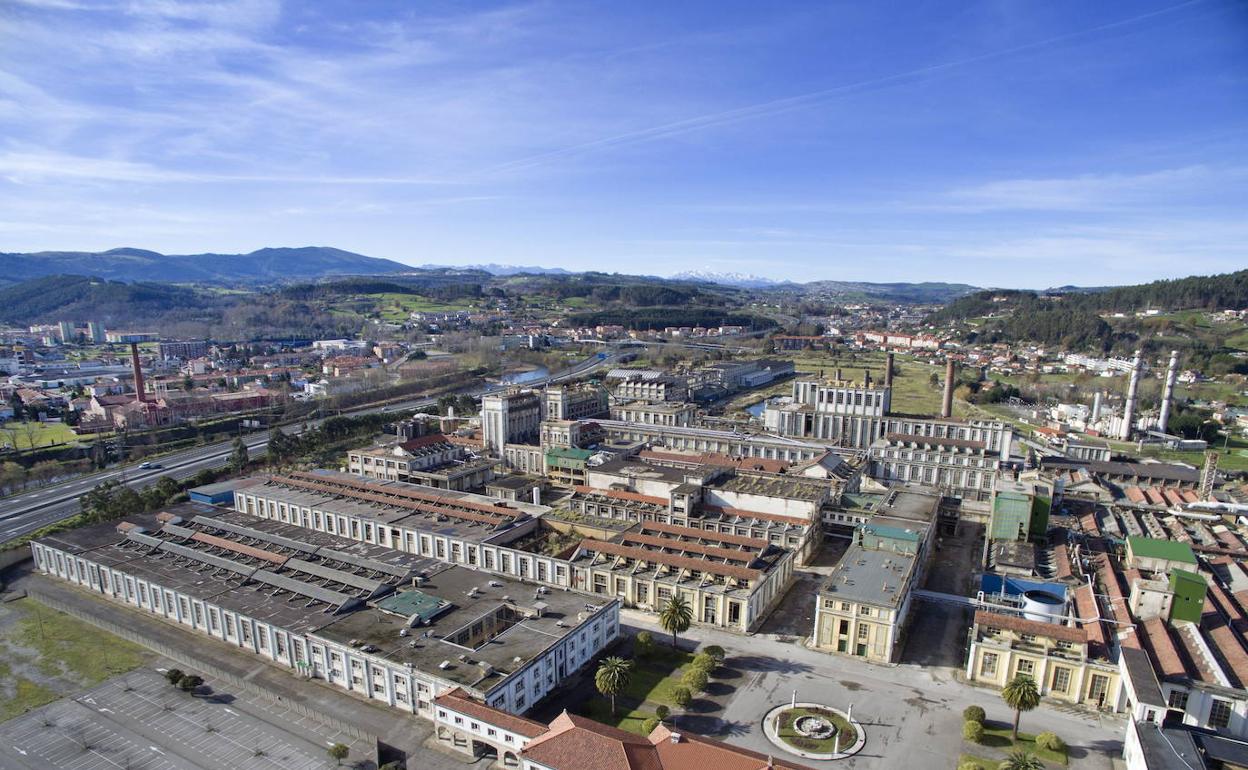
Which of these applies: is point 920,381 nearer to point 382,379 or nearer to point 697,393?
point 697,393

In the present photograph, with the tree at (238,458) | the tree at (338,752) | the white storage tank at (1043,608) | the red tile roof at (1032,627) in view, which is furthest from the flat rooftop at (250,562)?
the white storage tank at (1043,608)

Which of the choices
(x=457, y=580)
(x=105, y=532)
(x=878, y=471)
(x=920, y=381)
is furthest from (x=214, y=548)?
(x=920, y=381)

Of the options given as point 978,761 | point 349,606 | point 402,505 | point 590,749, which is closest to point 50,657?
point 349,606

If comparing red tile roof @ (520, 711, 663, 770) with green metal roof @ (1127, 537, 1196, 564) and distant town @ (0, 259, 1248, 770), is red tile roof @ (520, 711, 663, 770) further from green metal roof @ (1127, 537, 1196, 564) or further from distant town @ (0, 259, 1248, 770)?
green metal roof @ (1127, 537, 1196, 564)

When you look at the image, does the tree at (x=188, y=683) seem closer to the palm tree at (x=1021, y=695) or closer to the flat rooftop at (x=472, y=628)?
the flat rooftop at (x=472, y=628)

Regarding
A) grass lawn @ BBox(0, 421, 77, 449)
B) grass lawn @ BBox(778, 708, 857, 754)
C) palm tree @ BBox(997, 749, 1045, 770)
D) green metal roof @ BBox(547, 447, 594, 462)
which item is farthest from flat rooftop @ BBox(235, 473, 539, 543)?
grass lawn @ BBox(0, 421, 77, 449)

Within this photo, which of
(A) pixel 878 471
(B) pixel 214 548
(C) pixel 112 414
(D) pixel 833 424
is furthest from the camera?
(C) pixel 112 414
